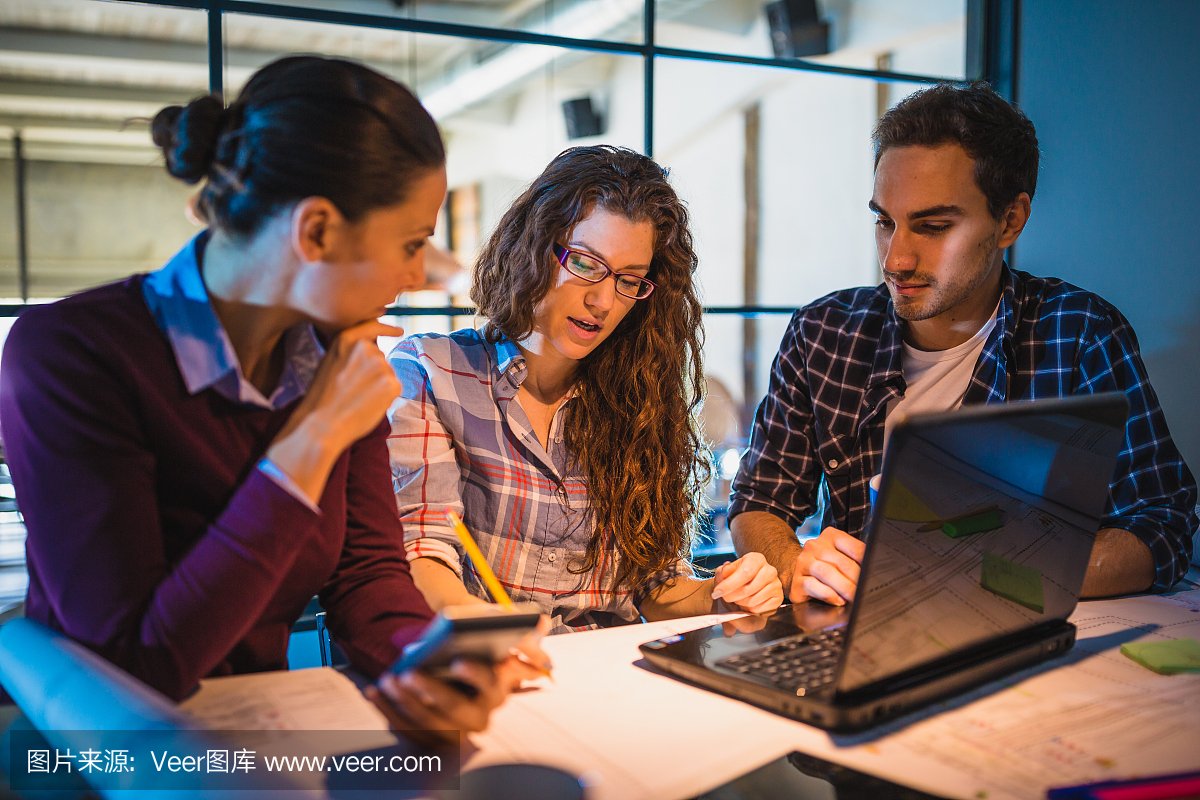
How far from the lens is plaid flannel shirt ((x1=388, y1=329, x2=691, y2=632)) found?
5.27ft

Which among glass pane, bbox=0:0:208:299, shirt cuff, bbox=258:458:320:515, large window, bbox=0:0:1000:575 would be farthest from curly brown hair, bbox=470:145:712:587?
glass pane, bbox=0:0:208:299

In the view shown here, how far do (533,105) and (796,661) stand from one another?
218 inches

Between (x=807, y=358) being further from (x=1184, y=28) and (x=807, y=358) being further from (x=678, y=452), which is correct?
(x=1184, y=28)

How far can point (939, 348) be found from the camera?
198 cm

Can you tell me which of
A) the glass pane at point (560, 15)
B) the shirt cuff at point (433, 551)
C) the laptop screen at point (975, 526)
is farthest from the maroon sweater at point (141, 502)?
the glass pane at point (560, 15)

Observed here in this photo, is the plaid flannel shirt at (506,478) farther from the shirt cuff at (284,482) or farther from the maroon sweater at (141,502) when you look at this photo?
the shirt cuff at (284,482)

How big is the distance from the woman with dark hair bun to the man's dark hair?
3.78 feet

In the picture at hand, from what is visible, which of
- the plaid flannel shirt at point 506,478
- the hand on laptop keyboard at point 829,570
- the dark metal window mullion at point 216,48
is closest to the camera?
the hand on laptop keyboard at point 829,570

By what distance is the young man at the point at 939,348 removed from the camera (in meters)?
1.80

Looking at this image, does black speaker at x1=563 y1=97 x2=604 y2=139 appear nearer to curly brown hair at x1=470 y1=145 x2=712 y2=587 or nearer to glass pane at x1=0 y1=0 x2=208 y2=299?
glass pane at x1=0 y1=0 x2=208 y2=299

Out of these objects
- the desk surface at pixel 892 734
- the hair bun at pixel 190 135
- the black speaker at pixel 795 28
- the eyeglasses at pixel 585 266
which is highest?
the black speaker at pixel 795 28

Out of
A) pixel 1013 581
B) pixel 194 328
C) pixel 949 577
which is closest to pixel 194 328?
pixel 194 328

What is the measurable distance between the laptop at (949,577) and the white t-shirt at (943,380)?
29.7 inches

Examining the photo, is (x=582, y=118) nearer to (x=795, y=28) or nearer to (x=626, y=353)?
(x=795, y=28)
